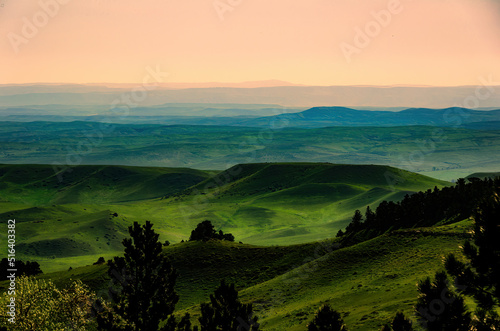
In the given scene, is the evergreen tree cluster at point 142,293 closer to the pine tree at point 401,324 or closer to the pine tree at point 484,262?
the pine tree at point 401,324

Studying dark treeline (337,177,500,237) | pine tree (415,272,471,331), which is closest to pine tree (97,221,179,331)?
pine tree (415,272,471,331)

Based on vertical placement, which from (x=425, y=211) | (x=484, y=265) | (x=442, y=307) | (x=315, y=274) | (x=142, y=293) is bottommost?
(x=315, y=274)

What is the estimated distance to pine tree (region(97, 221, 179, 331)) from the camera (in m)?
30.7

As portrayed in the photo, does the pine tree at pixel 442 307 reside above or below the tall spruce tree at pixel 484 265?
below

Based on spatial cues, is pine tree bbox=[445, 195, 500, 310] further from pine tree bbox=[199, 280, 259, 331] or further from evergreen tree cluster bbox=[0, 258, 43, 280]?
evergreen tree cluster bbox=[0, 258, 43, 280]

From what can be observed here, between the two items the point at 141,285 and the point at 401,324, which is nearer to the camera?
the point at 401,324

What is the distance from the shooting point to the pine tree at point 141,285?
101 ft

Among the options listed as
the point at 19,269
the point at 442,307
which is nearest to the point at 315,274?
the point at 442,307

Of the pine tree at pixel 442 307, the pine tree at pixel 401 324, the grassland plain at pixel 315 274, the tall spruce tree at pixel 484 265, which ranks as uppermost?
the tall spruce tree at pixel 484 265

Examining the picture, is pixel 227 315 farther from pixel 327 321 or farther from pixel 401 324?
pixel 401 324

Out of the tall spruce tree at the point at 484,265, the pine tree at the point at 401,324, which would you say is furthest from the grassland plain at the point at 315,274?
the tall spruce tree at the point at 484,265

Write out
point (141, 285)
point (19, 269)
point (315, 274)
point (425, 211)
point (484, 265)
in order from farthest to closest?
point (19, 269) < point (425, 211) < point (315, 274) < point (141, 285) < point (484, 265)

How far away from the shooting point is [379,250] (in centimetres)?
6344

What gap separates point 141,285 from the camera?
31.4 m
